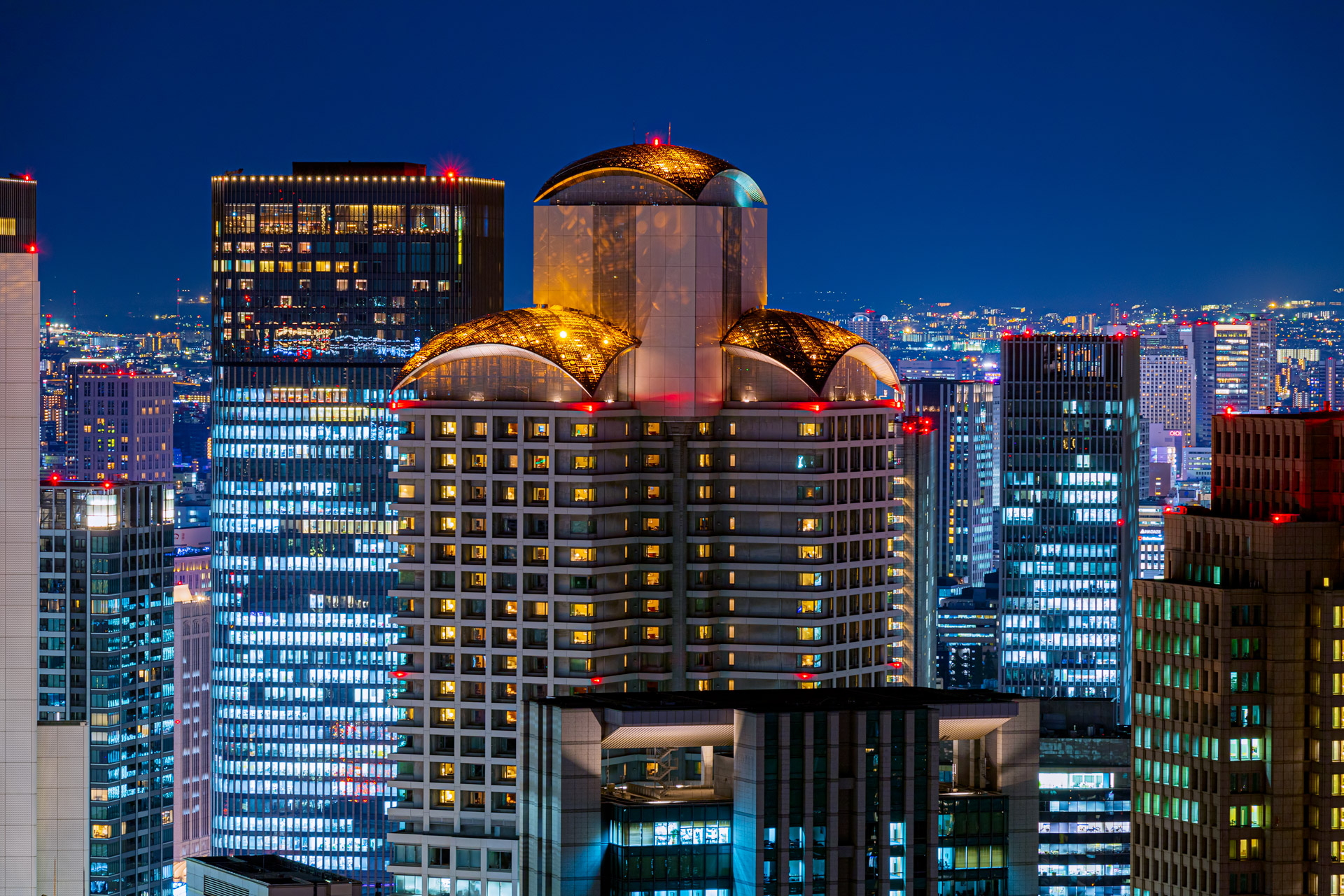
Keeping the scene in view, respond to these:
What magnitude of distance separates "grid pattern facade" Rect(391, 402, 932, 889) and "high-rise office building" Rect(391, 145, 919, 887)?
0.17m

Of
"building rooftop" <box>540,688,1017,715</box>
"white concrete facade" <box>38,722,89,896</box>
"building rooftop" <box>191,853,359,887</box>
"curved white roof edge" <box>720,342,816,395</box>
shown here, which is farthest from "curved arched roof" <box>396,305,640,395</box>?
"white concrete facade" <box>38,722,89,896</box>

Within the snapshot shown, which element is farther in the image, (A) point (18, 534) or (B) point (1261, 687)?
(B) point (1261, 687)

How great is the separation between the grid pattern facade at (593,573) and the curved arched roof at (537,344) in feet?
10.9

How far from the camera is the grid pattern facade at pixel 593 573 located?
621 ft

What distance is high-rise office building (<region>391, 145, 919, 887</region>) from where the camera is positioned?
623ft

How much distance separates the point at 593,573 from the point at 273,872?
39289 mm

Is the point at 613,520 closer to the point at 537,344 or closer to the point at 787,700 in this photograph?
the point at 537,344

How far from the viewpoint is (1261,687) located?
172 metres

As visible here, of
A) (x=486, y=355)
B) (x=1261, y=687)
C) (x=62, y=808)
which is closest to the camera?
(x=62, y=808)

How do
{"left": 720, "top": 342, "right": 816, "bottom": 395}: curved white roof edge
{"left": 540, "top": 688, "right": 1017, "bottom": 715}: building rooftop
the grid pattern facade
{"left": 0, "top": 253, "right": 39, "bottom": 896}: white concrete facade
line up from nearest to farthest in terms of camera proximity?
{"left": 0, "top": 253, "right": 39, "bottom": 896}: white concrete facade
{"left": 540, "top": 688, "right": 1017, "bottom": 715}: building rooftop
the grid pattern facade
{"left": 720, "top": 342, "right": 816, "bottom": 395}: curved white roof edge

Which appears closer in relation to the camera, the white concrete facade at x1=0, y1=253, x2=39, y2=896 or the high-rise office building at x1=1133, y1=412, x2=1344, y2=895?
the white concrete facade at x1=0, y1=253, x2=39, y2=896

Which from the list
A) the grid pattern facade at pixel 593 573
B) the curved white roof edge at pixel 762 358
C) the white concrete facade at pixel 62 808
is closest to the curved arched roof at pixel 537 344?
the grid pattern facade at pixel 593 573

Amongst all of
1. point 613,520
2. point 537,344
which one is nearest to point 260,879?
point 613,520

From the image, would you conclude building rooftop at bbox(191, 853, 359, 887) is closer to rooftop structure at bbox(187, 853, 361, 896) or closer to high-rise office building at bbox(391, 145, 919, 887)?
rooftop structure at bbox(187, 853, 361, 896)
